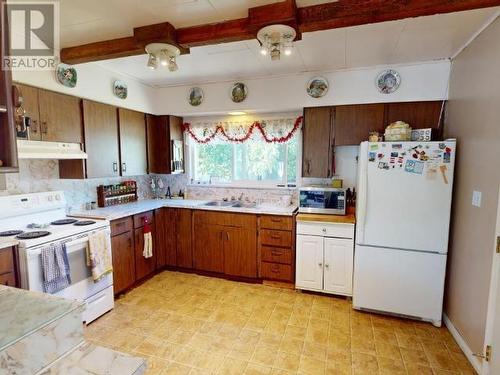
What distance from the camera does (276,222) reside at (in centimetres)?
326

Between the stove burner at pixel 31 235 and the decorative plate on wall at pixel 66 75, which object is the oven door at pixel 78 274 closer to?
the stove burner at pixel 31 235

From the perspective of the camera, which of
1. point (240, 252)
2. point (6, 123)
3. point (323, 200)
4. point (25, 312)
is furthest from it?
point (240, 252)

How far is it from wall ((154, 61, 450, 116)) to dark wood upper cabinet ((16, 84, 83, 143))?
1305 mm

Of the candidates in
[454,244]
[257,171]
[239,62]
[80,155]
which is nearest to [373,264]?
[454,244]

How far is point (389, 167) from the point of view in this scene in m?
2.59

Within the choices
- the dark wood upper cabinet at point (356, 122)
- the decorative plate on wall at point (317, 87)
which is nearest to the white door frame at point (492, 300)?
the dark wood upper cabinet at point (356, 122)

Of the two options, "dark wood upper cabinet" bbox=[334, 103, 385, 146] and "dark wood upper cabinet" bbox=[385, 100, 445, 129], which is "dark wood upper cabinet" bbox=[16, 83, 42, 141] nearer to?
"dark wood upper cabinet" bbox=[334, 103, 385, 146]

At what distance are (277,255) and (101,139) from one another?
2367 millimetres

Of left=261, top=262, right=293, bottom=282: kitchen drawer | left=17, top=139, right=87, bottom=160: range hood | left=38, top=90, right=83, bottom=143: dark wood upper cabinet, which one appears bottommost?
left=261, top=262, right=293, bottom=282: kitchen drawer

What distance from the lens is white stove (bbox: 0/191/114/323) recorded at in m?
2.12

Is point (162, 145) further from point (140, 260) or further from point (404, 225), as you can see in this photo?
point (404, 225)

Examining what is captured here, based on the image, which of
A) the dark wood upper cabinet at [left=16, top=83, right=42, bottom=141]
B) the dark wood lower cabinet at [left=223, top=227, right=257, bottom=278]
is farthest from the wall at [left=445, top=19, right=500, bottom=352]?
the dark wood upper cabinet at [left=16, top=83, right=42, bottom=141]

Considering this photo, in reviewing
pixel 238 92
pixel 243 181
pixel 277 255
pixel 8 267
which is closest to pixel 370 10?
pixel 238 92

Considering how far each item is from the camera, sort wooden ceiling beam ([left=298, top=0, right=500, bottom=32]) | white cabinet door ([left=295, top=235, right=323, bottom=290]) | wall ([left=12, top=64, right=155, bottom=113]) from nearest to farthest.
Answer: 1. wooden ceiling beam ([left=298, top=0, right=500, bottom=32])
2. wall ([left=12, top=64, right=155, bottom=113])
3. white cabinet door ([left=295, top=235, right=323, bottom=290])
